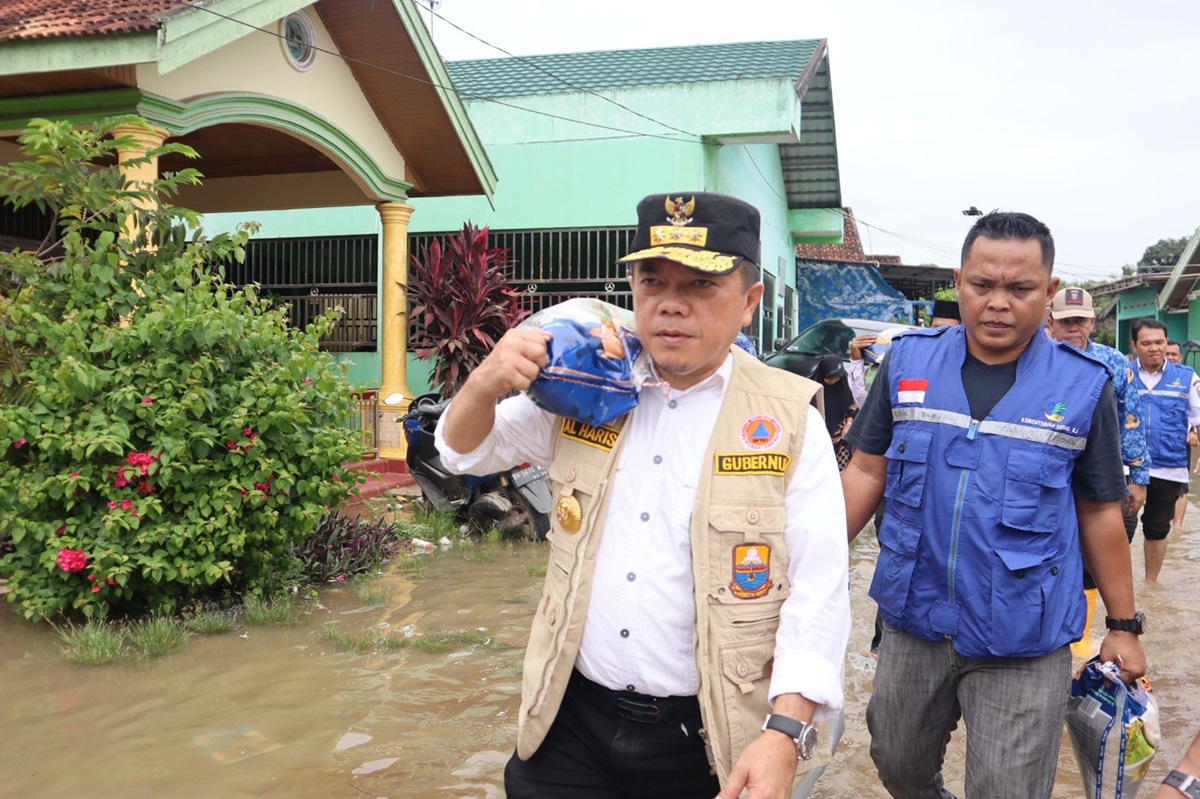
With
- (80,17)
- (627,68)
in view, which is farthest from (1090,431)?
(627,68)

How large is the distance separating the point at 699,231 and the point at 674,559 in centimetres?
66

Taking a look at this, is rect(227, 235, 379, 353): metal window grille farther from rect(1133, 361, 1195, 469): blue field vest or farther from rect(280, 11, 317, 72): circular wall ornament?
rect(1133, 361, 1195, 469): blue field vest

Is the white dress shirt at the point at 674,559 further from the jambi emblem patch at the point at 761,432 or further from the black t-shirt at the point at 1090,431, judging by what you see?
the black t-shirt at the point at 1090,431

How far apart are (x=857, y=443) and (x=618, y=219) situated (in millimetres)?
11985

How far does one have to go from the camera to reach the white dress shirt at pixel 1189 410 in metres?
7.06

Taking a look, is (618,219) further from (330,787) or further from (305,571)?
(330,787)

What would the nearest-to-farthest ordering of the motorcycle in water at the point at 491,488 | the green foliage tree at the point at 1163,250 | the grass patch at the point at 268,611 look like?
the grass patch at the point at 268,611 < the motorcycle in water at the point at 491,488 < the green foliage tree at the point at 1163,250

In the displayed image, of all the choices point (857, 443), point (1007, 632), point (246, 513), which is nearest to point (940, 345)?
point (857, 443)

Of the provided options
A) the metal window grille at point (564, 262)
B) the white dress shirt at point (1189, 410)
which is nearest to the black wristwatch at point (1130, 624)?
the white dress shirt at point (1189, 410)

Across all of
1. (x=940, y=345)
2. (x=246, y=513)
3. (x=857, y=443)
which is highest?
(x=940, y=345)

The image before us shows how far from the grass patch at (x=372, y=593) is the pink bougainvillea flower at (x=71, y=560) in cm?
176

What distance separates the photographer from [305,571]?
6652 millimetres

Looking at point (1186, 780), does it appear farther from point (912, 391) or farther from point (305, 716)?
point (305, 716)

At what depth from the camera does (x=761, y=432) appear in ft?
6.77
